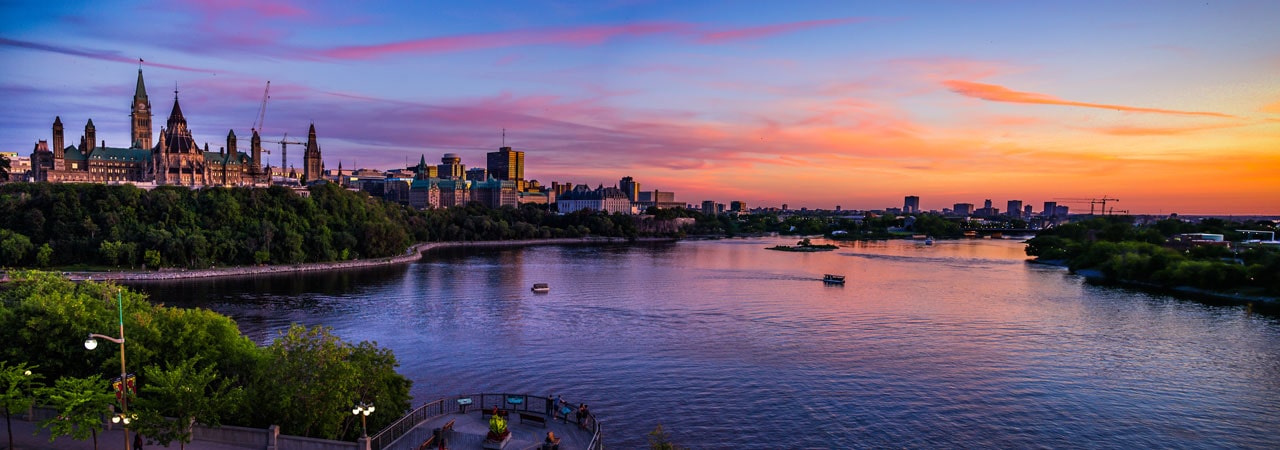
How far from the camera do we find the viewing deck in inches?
930

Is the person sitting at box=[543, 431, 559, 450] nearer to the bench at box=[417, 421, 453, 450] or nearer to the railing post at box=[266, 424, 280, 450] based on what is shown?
the bench at box=[417, 421, 453, 450]

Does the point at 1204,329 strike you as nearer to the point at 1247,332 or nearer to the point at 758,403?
the point at 1247,332

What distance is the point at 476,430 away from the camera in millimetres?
24766

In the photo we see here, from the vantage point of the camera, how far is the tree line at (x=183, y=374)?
20953mm

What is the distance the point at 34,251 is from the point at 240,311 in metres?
49.8

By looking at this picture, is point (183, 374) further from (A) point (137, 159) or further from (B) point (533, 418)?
(A) point (137, 159)

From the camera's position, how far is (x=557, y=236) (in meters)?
186

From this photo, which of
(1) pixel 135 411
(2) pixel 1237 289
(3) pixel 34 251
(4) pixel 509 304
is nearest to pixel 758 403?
(1) pixel 135 411

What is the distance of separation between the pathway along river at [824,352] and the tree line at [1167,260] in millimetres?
8132

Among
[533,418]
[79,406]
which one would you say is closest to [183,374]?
[79,406]

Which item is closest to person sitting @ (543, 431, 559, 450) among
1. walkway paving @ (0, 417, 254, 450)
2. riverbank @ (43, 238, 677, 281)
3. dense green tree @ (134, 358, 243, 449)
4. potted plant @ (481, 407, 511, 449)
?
potted plant @ (481, 407, 511, 449)

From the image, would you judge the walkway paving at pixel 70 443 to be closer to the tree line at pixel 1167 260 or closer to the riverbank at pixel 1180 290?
the riverbank at pixel 1180 290

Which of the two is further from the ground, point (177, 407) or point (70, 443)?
point (177, 407)

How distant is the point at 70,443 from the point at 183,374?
3.98 m
